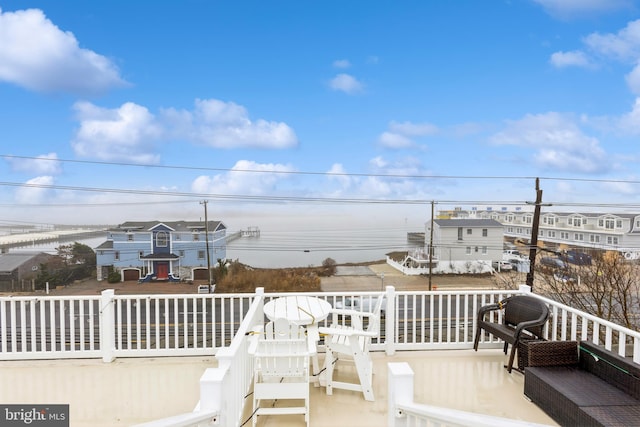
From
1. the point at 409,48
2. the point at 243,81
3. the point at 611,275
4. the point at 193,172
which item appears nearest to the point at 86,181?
the point at 193,172

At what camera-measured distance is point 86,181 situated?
1088 centimetres

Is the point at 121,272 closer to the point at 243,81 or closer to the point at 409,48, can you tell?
the point at 243,81

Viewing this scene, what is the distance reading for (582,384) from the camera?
2.66 meters

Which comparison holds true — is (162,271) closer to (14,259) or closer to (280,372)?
(14,259)

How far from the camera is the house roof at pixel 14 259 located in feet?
26.3

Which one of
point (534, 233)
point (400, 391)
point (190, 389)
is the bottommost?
point (190, 389)

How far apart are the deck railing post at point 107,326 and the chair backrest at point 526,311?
456 centimetres

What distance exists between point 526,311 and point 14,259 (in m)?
10.8

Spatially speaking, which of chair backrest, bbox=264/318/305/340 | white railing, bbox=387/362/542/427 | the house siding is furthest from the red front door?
white railing, bbox=387/362/542/427

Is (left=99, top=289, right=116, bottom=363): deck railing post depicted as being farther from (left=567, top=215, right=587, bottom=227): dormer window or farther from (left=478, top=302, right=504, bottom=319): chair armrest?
(left=567, top=215, right=587, bottom=227): dormer window

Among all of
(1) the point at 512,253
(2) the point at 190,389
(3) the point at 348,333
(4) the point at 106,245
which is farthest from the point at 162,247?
(1) the point at 512,253

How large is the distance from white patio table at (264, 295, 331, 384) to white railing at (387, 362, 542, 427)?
1.42 m

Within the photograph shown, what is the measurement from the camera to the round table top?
126 inches

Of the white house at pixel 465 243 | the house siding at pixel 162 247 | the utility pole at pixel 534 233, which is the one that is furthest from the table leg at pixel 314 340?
the white house at pixel 465 243
